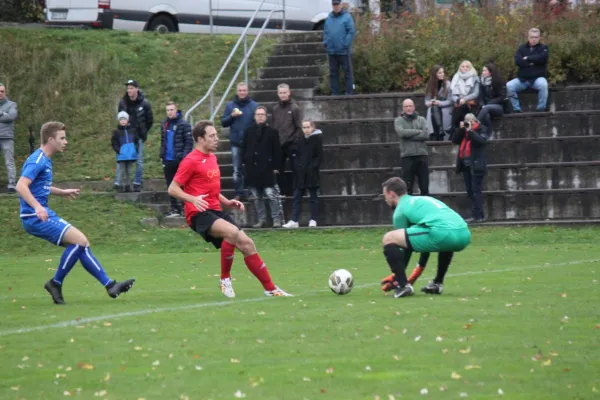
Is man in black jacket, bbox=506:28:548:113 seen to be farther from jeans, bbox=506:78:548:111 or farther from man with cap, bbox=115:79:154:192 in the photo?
man with cap, bbox=115:79:154:192

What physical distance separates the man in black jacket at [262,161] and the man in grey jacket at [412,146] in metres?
2.44

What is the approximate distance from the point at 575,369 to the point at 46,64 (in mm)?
24790

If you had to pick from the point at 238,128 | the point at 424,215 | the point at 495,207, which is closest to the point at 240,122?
the point at 238,128

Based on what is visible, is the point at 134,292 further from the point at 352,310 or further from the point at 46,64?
the point at 46,64

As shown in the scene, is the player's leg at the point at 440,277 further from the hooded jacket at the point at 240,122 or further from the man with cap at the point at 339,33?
the man with cap at the point at 339,33

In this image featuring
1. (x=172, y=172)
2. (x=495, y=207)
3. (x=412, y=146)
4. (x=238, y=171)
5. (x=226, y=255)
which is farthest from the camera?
(x=238, y=171)

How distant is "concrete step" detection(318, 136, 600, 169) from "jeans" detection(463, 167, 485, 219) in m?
2.04

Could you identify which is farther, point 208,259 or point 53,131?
point 208,259

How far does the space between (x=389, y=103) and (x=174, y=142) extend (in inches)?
213

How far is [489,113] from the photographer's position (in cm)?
2398

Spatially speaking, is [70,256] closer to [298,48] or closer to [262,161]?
[262,161]

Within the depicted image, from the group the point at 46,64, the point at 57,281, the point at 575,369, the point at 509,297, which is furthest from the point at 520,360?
the point at 46,64

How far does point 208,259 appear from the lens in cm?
1967

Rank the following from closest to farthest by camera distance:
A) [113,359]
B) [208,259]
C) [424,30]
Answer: [113,359] < [208,259] < [424,30]
